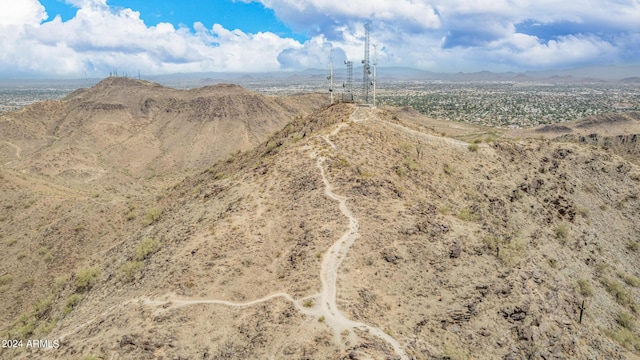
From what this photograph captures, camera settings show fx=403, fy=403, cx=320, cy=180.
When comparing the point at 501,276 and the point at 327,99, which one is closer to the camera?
the point at 501,276

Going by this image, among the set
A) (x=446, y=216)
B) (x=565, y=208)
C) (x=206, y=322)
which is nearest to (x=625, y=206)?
(x=565, y=208)

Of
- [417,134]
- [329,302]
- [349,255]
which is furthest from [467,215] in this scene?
[329,302]

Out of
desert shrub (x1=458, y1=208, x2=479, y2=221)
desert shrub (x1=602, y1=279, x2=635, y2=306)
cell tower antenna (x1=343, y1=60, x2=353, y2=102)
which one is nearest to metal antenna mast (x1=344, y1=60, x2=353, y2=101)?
cell tower antenna (x1=343, y1=60, x2=353, y2=102)

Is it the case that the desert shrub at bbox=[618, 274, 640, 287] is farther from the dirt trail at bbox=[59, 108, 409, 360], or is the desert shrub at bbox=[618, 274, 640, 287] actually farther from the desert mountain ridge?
the dirt trail at bbox=[59, 108, 409, 360]

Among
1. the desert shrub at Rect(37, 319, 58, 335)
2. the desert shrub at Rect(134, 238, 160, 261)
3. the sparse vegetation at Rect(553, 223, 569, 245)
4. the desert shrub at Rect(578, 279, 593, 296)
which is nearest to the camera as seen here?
the desert shrub at Rect(37, 319, 58, 335)

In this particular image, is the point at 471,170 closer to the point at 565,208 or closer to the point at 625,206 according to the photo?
the point at 565,208

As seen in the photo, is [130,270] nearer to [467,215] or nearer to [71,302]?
[71,302]

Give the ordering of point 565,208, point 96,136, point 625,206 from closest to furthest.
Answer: point 565,208 → point 625,206 → point 96,136
